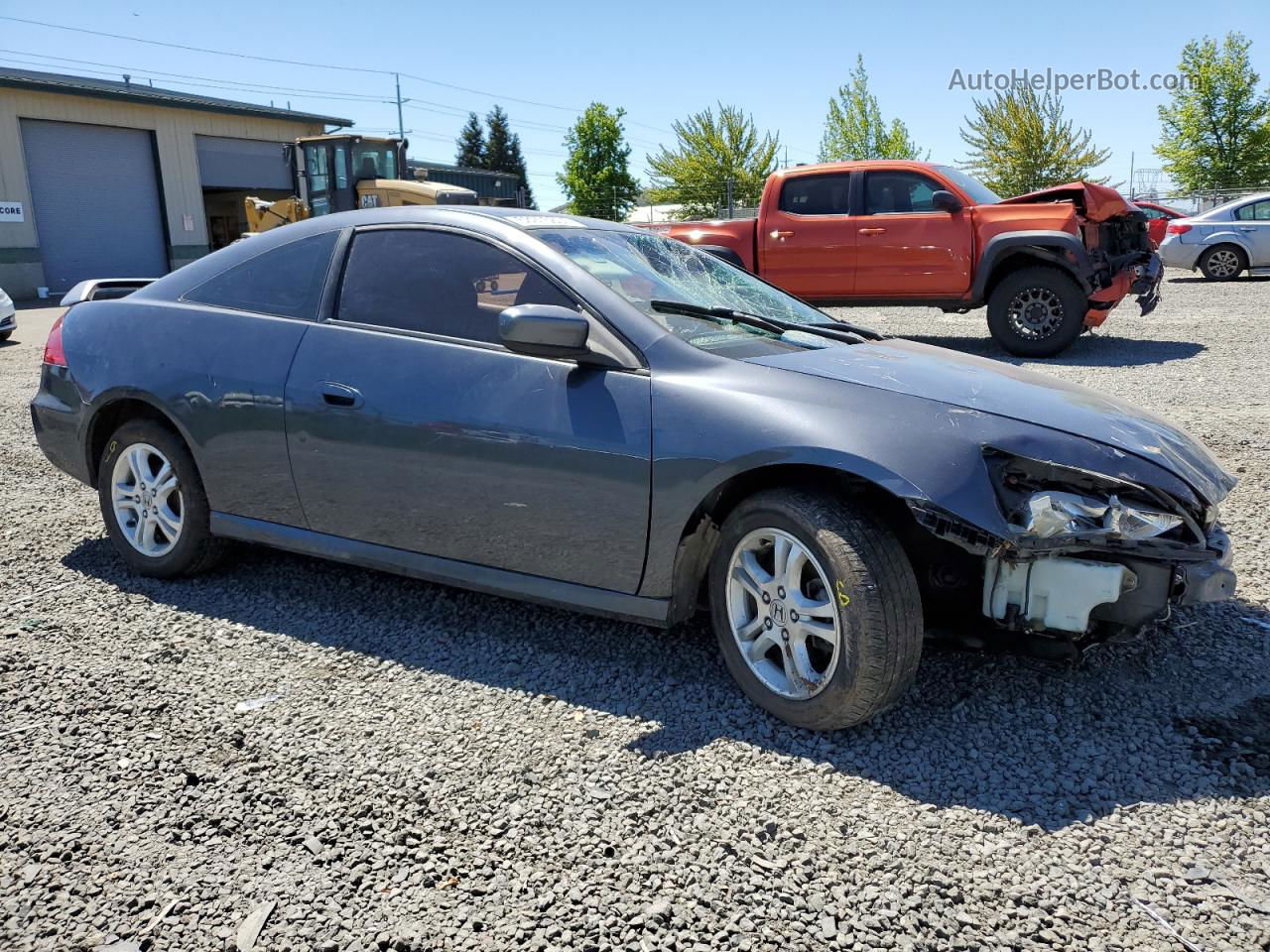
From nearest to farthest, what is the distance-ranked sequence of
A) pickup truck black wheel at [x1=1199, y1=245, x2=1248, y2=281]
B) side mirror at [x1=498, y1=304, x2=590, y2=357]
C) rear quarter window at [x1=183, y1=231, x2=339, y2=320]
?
side mirror at [x1=498, y1=304, x2=590, y2=357], rear quarter window at [x1=183, y1=231, x2=339, y2=320], pickup truck black wheel at [x1=1199, y1=245, x2=1248, y2=281]

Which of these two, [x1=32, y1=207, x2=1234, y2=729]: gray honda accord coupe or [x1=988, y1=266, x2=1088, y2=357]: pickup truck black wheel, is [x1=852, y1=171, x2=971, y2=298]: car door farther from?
[x1=32, y1=207, x2=1234, y2=729]: gray honda accord coupe

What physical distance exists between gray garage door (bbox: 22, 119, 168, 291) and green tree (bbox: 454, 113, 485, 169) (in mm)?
48944

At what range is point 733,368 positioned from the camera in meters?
3.10

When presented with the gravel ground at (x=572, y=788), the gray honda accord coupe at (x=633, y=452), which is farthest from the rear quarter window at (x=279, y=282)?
the gravel ground at (x=572, y=788)

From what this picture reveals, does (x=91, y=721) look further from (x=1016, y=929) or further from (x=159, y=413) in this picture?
(x=1016, y=929)

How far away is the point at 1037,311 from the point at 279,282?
8309 millimetres

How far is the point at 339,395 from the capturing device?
3.55 meters

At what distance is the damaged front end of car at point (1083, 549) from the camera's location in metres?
2.65

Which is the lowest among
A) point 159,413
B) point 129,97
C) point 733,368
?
point 159,413

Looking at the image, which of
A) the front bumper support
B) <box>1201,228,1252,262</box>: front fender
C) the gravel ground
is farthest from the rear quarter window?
<box>1201,228,1252,262</box>: front fender

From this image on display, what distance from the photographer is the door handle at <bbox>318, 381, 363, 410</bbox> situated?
3.51 m

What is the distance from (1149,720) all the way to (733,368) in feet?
5.37

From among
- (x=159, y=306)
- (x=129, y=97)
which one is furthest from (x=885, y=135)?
(x=159, y=306)

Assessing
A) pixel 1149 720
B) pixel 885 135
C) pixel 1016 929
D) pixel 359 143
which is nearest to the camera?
pixel 1016 929
